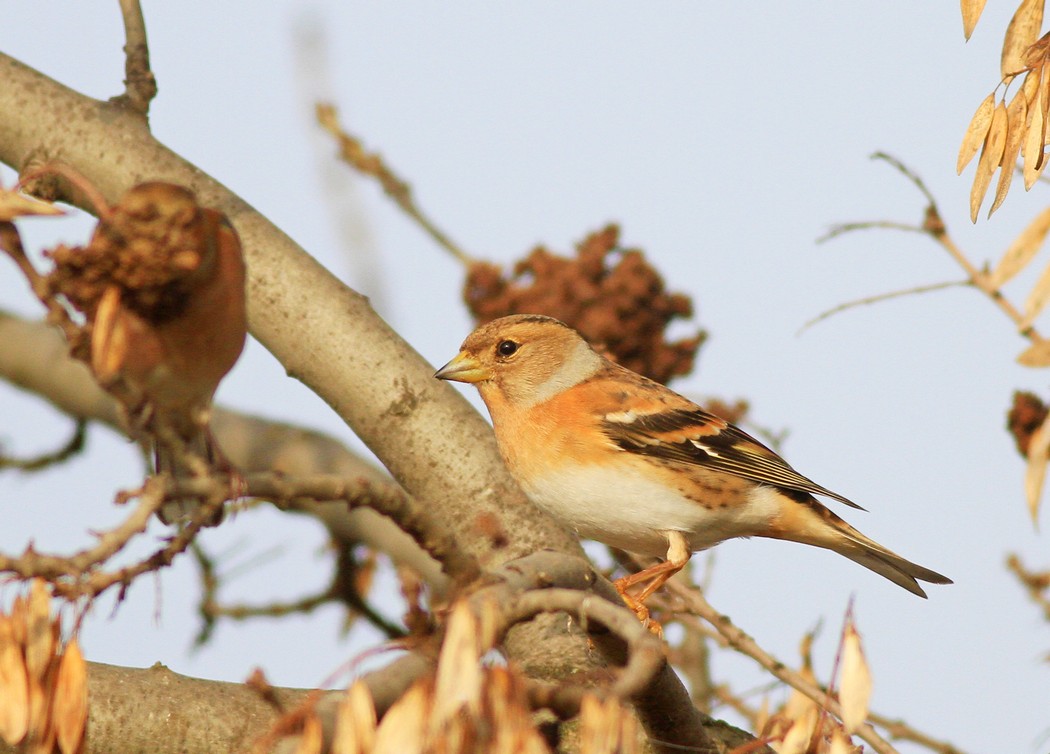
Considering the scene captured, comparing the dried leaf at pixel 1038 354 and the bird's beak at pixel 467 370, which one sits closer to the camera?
the dried leaf at pixel 1038 354

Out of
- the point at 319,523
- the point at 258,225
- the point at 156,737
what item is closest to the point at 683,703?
the point at 156,737

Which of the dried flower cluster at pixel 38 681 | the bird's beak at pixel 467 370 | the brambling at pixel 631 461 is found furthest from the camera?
the bird's beak at pixel 467 370

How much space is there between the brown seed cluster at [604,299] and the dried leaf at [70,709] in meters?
3.79

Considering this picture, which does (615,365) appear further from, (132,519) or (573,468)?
(132,519)

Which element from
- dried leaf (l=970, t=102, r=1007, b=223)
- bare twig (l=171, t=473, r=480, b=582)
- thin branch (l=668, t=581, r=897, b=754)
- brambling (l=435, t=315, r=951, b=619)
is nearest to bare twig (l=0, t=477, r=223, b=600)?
bare twig (l=171, t=473, r=480, b=582)

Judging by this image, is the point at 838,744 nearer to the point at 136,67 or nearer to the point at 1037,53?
the point at 1037,53

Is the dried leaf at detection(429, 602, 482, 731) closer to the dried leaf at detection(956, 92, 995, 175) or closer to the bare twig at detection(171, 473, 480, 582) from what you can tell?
the bare twig at detection(171, 473, 480, 582)

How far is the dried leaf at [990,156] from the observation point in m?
2.68

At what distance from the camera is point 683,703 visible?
10.0ft

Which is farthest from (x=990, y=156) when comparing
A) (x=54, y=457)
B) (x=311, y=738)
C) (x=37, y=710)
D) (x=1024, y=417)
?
(x=54, y=457)

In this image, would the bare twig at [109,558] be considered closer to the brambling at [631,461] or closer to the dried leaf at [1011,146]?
the dried leaf at [1011,146]

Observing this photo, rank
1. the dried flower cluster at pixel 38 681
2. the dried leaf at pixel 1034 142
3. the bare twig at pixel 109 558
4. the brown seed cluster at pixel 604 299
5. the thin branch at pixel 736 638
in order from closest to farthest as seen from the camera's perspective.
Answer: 1. the bare twig at pixel 109 558
2. the dried flower cluster at pixel 38 681
3. the dried leaf at pixel 1034 142
4. the thin branch at pixel 736 638
5. the brown seed cluster at pixel 604 299

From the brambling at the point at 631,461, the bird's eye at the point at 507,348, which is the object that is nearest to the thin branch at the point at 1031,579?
the brambling at the point at 631,461

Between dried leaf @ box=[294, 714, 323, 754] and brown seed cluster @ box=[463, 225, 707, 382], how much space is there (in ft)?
13.0
